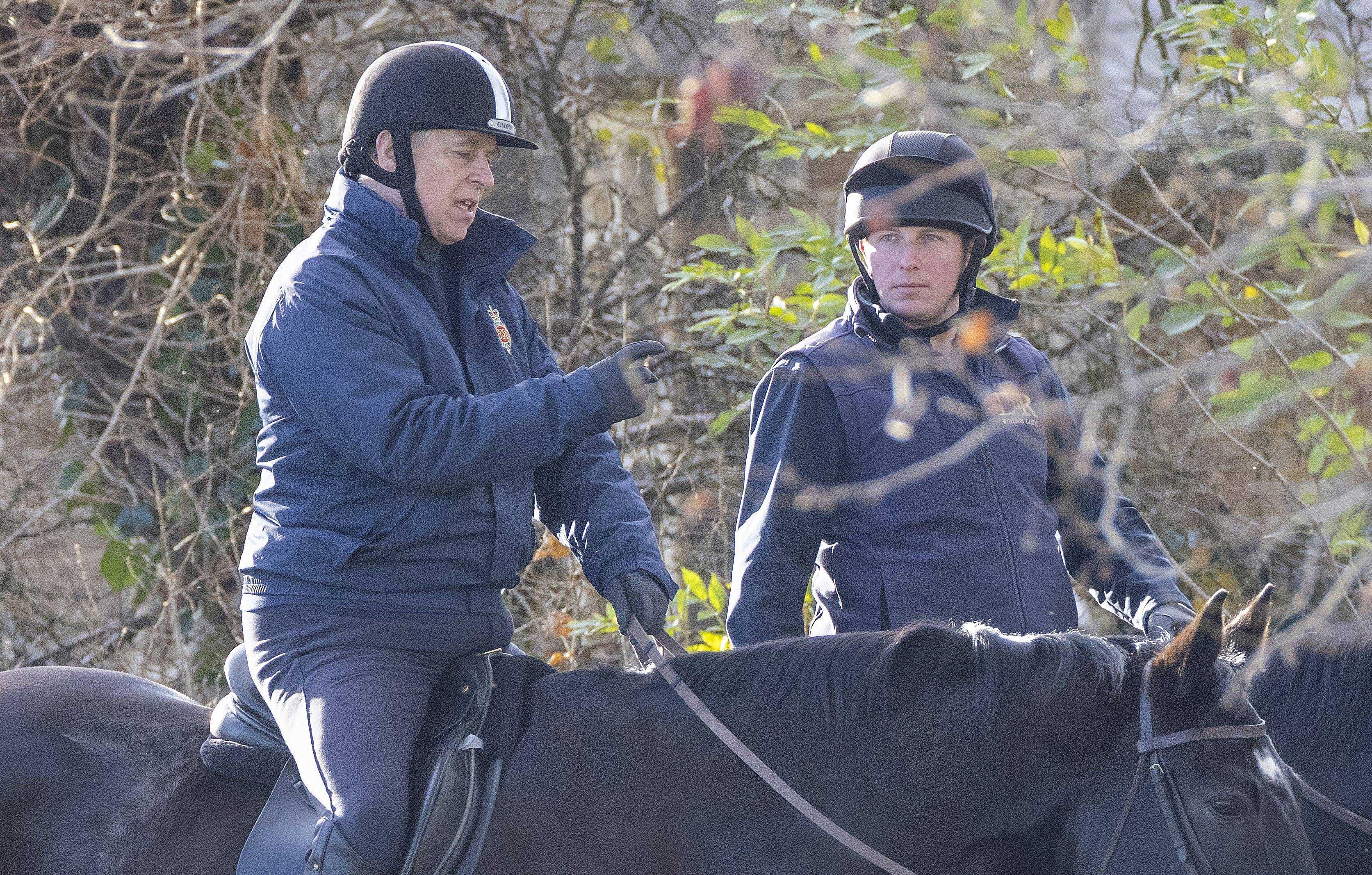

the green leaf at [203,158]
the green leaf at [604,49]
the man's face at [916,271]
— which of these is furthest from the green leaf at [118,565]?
the man's face at [916,271]

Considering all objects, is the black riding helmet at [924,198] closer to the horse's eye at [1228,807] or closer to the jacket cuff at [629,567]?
the jacket cuff at [629,567]

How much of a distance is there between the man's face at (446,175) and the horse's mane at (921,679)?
1022 millimetres

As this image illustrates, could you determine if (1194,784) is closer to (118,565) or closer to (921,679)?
(921,679)

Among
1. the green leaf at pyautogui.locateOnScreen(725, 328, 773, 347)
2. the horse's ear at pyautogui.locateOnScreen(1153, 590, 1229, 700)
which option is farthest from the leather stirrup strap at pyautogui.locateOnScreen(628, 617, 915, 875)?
the green leaf at pyautogui.locateOnScreen(725, 328, 773, 347)

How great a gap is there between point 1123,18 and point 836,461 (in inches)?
168

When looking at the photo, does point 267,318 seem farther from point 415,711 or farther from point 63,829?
point 63,829

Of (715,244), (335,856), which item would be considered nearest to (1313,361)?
(715,244)

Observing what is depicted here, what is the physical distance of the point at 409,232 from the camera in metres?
2.44

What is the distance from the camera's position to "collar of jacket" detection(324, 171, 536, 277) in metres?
2.45

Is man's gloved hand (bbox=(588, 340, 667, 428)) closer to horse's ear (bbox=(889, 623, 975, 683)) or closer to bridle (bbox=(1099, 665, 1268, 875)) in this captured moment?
horse's ear (bbox=(889, 623, 975, 683))

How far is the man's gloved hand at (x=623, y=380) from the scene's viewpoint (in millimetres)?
2324

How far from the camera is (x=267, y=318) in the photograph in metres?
2.38

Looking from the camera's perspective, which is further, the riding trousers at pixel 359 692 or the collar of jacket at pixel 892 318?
the collar of jacket at pixel 892 318

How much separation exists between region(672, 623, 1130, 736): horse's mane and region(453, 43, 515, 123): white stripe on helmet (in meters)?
1.17
